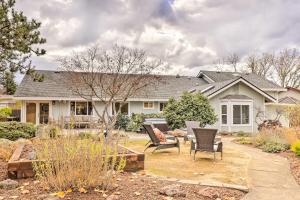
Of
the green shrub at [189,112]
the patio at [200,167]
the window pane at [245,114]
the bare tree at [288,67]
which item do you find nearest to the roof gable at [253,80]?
the window pane at [245,114]

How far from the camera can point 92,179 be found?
4680 millimetres

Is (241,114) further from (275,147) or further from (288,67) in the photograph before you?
(288,67)

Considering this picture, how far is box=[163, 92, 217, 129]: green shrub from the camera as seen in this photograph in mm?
18859

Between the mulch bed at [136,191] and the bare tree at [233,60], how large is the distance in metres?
41.1

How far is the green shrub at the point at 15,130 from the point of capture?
1336cm

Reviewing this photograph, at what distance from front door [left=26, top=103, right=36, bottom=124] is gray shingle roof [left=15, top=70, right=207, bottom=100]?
1218mm

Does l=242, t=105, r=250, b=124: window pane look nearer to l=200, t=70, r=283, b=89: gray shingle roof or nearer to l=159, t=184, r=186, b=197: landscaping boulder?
l=200, t=70, r=283, b=89: gray shingle roof

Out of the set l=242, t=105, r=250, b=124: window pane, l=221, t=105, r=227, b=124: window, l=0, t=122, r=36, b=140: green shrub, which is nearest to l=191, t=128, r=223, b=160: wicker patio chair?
l=0, t=122, r=36, b=140: green shrub

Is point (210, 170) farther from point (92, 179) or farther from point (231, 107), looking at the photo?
point (231, 107)

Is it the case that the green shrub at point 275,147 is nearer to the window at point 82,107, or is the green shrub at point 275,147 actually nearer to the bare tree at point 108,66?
the bare tree at point 108,66

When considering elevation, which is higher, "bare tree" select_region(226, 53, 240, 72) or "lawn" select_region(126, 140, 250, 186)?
"bare tree" select_region(226, 53, 240, 72)

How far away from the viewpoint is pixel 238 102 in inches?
857

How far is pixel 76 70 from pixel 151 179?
17.6 metres

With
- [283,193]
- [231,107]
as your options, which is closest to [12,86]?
[283,193]
